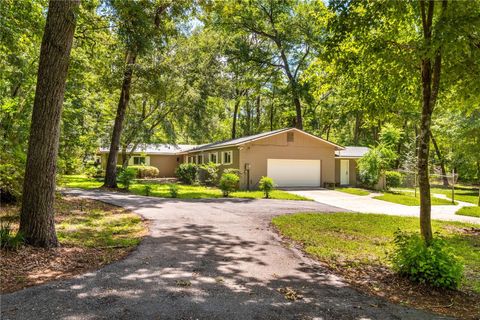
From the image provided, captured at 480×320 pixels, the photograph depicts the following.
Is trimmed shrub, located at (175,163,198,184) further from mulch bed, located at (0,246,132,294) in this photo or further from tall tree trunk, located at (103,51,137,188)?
mulch bed, located at (0,246,132,294)

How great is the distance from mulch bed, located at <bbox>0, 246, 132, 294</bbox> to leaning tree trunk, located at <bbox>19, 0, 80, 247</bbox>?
0.32 m

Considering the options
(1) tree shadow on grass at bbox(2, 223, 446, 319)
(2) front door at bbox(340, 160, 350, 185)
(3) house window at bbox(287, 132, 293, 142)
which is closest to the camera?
(1) tree shadow on grass at bbox(2, 223, 446, 319)

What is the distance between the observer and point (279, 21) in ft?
84.0

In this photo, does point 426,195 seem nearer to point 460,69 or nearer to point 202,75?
point 460,69

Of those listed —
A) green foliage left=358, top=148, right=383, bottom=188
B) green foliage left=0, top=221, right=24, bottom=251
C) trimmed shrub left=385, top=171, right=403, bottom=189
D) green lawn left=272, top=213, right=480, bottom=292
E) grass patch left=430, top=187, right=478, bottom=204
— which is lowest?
green lawn left=272, top=213, right=480, bottom=292

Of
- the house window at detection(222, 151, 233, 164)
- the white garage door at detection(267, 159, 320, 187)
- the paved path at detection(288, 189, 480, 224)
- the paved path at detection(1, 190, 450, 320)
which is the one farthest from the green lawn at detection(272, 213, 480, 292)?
the house window at detection(222, 151, 233, 164)

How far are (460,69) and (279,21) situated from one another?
21480 mm

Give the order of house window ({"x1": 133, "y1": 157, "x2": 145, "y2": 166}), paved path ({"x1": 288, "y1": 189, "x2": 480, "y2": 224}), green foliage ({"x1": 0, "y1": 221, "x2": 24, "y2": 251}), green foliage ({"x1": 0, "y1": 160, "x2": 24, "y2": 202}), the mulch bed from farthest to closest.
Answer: house window ({"x1": 133, "y1": 157, "x2": 145, "y2": 166})
paved path ({"x1": 288, "y1": 189, "x2": 480, "y2": 224})
green foliage ({"x1": 0, "y1": 160, "x2": 24, "y2": 202})
green foliage ({"x1": 0, "y1": 221, "x2": 24, "y2": 251})
the mulch bed

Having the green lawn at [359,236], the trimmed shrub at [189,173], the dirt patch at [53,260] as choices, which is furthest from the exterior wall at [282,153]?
the dirt patch at [53,260]

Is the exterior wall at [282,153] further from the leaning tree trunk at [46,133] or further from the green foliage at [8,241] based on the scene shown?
the green foliage at [8,241]

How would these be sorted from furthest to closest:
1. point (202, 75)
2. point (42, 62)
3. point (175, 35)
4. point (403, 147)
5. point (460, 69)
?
point (403, 147) < point (202, 75) < point (175, 35) < point (460, 69) < point (42, 62)

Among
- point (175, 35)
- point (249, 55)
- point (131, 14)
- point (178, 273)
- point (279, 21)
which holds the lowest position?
point (178, 273)

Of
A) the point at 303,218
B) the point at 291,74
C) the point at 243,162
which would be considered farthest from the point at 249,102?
the point at 303,218

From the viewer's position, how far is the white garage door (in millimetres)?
21844
